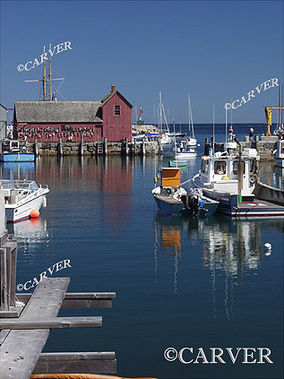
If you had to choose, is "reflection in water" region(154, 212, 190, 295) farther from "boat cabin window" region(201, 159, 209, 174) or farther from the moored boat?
the moored boat

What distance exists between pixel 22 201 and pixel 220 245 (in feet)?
34.1

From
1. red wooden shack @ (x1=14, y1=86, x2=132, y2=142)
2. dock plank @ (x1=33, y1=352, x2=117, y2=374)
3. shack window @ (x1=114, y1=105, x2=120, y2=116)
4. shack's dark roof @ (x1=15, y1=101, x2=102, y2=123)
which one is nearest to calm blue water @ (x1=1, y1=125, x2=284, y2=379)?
dock plank @ (x1=33, y1=352, x2=117, y2=374)

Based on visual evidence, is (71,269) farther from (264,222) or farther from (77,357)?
(77,357)

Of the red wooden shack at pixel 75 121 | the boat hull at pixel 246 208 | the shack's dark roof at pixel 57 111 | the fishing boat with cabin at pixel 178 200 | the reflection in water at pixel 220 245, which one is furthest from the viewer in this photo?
the shack's dark roof at pixel 57 111

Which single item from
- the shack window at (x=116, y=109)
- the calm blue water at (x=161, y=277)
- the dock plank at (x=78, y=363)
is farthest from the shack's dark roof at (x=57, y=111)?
the dock plank at (x=78, y=363)

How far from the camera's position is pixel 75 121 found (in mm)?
80938

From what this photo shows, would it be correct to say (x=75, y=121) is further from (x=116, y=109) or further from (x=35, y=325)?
(x=35, y=325)

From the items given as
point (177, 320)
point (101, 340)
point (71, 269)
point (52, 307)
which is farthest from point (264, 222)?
point (52, 307)

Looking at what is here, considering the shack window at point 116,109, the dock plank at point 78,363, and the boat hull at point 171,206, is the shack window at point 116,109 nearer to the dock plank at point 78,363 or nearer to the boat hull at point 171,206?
the boat hull at point 171,206

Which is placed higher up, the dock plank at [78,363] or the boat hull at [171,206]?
the dock plank at [78,363]

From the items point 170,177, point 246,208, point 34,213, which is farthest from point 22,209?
point 246,208

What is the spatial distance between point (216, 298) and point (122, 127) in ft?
214

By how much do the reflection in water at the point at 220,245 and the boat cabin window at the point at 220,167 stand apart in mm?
4333

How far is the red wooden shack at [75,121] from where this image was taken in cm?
8081
